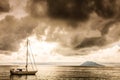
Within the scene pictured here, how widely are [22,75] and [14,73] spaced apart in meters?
2.60

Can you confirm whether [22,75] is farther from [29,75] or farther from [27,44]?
[27,44]

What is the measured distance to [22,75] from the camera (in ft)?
253

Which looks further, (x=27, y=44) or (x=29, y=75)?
(x=29, y=75)

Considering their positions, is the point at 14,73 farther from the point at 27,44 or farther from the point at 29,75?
the point at 27,44

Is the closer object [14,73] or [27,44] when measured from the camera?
[27,44]

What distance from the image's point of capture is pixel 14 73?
78062 mm

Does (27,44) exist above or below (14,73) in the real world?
above

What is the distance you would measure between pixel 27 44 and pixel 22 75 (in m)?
10.00

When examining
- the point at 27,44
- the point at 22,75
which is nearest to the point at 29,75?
the point at 22,75

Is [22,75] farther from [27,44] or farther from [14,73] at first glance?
[27,44]

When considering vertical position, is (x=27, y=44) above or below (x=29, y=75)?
above

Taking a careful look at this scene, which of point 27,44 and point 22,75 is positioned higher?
point 27,44

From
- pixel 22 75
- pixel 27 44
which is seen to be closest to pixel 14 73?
pixel 22 75
